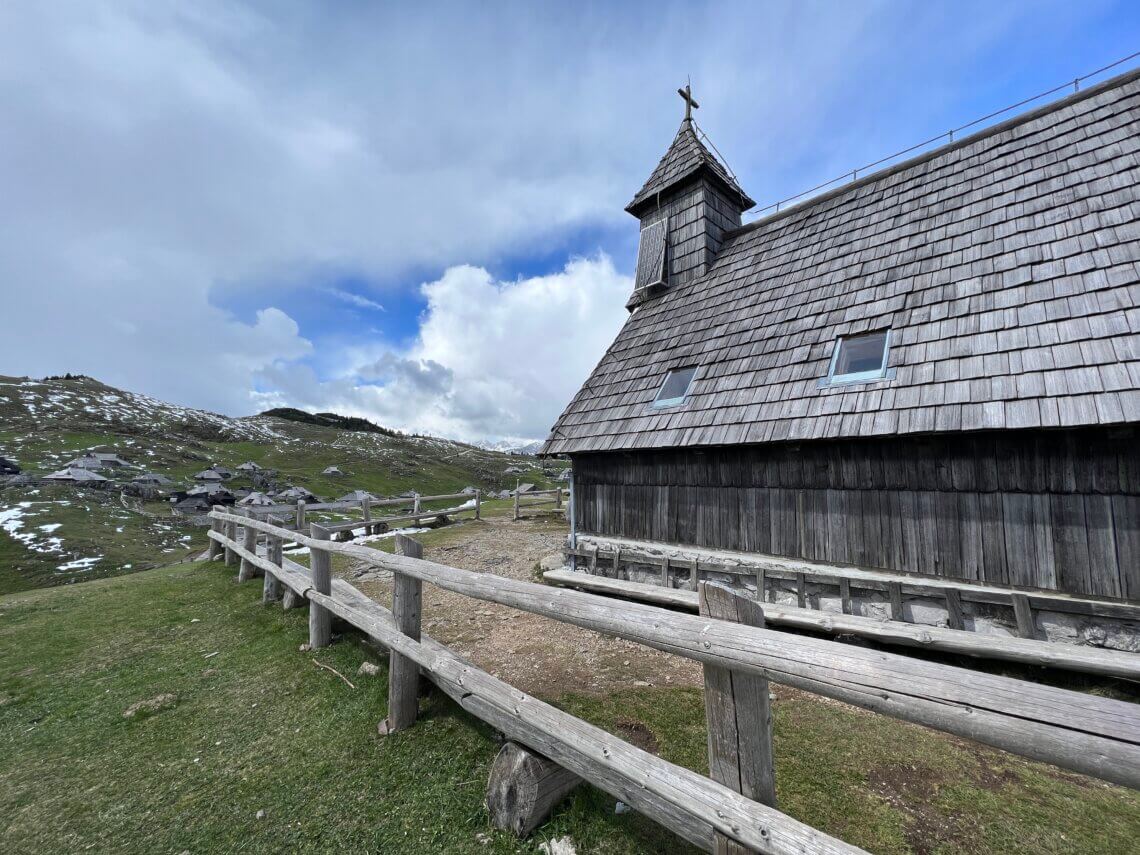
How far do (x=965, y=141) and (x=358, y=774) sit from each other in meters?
14.0

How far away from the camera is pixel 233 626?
736cm

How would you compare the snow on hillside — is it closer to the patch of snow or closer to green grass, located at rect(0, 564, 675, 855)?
the patch of snow

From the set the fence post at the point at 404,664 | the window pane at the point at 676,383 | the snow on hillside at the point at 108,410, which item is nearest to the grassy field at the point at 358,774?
the fence post at the point at 404,664

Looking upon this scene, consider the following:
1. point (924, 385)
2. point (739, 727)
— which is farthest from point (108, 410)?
point (924, 385)

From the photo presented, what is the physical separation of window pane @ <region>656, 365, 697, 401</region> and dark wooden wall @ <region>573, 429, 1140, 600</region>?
4.10 feet

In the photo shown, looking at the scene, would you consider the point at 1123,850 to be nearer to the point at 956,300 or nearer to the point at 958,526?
the point at 958,526

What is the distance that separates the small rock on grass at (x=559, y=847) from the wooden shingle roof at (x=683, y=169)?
558 inches

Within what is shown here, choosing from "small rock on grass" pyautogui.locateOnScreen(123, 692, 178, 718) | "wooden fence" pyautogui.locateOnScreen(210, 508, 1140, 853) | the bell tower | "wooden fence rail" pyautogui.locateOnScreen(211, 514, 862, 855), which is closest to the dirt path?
"wooden fence rail" pyautogui.locateOnScreen(211, 514, 862, 855)

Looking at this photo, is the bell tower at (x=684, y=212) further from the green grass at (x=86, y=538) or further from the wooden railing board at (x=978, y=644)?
the green grass at (x=86, y=538)

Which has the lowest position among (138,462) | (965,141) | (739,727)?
(739,727)

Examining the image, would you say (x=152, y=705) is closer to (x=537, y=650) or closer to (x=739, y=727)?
(x=537, y=650)

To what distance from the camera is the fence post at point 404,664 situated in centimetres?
429

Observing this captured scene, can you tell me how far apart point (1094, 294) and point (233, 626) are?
Result: 13.1 meters

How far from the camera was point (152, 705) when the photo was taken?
5047 millimetres
